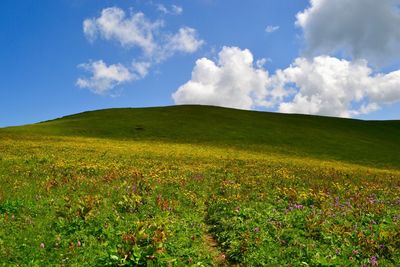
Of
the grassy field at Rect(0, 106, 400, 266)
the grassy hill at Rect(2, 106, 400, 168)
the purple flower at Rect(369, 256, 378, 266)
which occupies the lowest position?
the purple flower at Rect(369, 256, 378, 266)

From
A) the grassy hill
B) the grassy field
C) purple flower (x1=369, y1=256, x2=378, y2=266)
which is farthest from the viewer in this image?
the grassy hill

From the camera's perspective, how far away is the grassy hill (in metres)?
60.3

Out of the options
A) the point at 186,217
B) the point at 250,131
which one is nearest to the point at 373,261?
the point at 186,217

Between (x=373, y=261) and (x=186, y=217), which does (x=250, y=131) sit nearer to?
(x=186, y=217)

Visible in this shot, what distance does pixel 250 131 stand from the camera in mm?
73875

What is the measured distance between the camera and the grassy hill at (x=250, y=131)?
6034 centimetres

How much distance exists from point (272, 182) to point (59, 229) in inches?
600

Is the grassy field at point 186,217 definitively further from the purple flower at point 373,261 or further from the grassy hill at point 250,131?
the grassy hill at point 250,131

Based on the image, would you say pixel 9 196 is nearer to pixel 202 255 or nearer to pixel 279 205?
pixel 202 255

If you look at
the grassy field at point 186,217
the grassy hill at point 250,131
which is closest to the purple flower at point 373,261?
the grassy field at point 186,217

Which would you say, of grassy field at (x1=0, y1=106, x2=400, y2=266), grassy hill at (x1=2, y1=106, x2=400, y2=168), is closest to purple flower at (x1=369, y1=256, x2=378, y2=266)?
grassy field at (x1=0, y1=106, x2=400, y2=266)

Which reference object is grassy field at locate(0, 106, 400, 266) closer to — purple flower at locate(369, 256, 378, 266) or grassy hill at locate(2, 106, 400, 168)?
purple flower at locate(369, 256, 378, 266)

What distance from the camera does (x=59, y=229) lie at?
13109mm

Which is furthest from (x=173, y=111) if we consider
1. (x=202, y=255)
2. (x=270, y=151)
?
(x=202, y=255)
